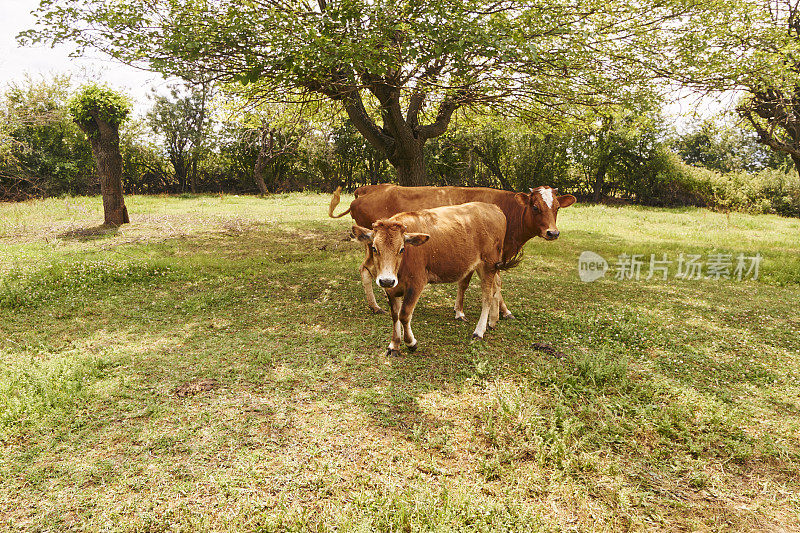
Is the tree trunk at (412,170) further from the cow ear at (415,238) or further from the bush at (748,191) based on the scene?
the bush at (748,191)

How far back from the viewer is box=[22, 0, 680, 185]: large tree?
317 inches

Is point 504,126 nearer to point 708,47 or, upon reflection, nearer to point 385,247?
point 708,47

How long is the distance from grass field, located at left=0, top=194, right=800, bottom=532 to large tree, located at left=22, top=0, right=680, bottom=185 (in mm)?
4661

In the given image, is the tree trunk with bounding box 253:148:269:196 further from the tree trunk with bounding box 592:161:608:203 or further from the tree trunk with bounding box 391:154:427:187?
the tree trunk with bounding box 592:161:608:203

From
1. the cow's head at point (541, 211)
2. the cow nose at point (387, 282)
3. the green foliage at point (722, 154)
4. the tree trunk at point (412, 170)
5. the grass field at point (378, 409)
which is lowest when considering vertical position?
the grass field at point (378, 409)

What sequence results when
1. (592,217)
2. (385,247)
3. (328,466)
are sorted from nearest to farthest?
(328,466) → (385,247) → (592,217)

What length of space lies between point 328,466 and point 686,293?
866 centimetres

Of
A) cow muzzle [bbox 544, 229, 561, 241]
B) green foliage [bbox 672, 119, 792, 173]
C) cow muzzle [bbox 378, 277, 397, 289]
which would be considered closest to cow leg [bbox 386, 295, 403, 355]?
cow muzzle [bbox 378, 277, 397, 289]

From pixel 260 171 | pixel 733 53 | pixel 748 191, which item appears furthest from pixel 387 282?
pixel 748 191

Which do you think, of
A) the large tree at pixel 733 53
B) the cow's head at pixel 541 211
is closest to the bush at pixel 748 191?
the large tree at pixel 733 53

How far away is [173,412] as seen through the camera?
4211mm

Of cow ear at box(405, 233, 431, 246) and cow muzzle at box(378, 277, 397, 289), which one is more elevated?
cow ear at box(405, 233, 431, 246)

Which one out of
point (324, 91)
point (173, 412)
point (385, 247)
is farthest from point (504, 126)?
point (173, 412)

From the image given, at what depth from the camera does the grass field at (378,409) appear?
3.09m
